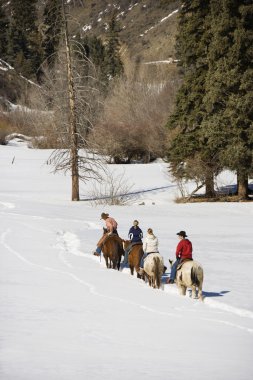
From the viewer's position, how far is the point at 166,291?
50.9ft

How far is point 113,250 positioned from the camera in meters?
18.0

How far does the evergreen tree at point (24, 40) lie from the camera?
10262 centimetres

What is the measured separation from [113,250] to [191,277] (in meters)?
4.29

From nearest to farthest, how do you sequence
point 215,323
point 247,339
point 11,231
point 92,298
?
point 247,339 → point 215,323 → point 92,298 → point 11,231

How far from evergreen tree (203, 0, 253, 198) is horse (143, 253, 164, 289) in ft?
63.0

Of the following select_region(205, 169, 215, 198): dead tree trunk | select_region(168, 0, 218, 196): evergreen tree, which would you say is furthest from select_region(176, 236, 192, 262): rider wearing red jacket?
select_region(205, 169, 215, 198): dead tree trunk

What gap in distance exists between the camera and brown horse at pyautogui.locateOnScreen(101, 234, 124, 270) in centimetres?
1800

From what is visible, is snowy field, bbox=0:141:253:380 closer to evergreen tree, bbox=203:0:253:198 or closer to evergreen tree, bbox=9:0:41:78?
evergreen tree, bbox=203:0:253:198

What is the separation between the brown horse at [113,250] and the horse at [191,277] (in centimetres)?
365

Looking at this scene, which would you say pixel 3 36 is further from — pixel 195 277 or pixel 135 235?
pixel 195 277

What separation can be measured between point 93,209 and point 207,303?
2196 cm

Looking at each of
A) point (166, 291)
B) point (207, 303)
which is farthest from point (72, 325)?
point (166, 291)

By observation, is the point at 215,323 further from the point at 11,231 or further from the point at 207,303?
the point at 11,231

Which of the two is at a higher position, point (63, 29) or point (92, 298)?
point (63, 29)
